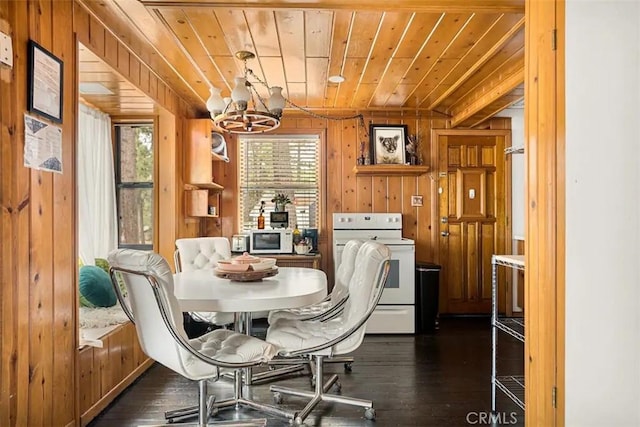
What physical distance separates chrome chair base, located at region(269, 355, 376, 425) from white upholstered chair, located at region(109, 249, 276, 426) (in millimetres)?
459

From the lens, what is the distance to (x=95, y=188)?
3533mm

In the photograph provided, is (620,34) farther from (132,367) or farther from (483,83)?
(132,367)

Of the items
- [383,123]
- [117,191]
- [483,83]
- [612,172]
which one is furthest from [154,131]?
[612,172]

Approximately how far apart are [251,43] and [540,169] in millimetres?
1965

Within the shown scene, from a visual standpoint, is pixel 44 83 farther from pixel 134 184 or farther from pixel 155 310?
pixel 134 184

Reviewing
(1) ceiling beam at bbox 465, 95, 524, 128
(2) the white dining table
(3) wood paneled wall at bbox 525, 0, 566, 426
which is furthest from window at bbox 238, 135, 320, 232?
(3) wood paneled wall at bbox 525, 0, 566, 426

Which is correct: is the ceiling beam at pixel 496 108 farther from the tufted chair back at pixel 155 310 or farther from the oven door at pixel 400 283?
the tufted chair back at pixel 155 310

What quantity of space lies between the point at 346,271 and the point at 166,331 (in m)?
1.26

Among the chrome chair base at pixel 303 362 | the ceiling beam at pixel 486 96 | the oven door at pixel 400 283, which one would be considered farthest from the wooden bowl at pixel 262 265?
the ceiling beam at pixel 486 96

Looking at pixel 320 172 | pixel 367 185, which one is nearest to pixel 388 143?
pixel 367 185

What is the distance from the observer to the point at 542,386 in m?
1.56

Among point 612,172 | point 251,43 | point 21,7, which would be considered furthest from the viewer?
point 251,43

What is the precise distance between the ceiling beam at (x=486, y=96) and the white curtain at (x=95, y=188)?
10.9 feet

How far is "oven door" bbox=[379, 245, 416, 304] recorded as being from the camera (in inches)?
156
